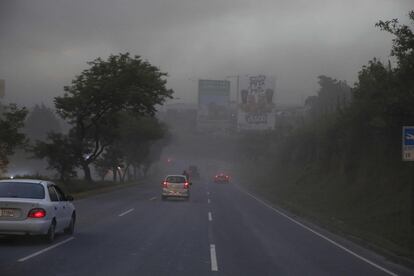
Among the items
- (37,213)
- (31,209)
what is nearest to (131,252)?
(37,213)

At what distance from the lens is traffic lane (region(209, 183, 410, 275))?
1323cm

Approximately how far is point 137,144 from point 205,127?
1741 cm

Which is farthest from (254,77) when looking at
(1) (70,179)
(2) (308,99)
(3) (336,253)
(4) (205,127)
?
(2) (308,99)

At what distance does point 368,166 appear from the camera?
34062mm

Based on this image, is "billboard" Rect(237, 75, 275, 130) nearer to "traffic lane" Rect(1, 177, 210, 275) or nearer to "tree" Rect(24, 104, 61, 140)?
"traffic lane" Rect(1, 177, 210, 275)

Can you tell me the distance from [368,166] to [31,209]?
22.1m

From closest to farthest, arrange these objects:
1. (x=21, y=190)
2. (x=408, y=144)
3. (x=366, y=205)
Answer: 1. (x=21, y=190)
2. (x=408, y=144)
3. (x=366, y=205)

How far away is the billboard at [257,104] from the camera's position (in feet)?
165

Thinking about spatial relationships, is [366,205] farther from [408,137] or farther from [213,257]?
[213,257]

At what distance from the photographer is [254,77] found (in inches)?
1983

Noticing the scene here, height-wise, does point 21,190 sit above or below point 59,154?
below

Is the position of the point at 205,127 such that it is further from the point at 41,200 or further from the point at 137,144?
the point at 41,200

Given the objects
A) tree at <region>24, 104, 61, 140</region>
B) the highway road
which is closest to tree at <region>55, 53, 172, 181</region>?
the highway road

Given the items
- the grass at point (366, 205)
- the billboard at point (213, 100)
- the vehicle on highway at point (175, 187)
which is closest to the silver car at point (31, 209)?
the grass at point (366, 205)
